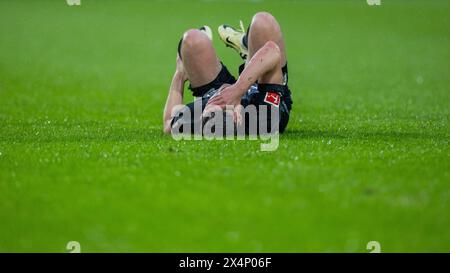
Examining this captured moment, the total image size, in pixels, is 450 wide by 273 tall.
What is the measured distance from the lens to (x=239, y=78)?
8.26 metres

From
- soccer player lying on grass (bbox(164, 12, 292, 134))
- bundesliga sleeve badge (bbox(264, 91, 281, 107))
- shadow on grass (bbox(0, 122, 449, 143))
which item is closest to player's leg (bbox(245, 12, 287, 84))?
soccer player lying on grass (bbox(164, 12, 292, 134))

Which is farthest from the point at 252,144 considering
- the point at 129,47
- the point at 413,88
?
the point at 129,47

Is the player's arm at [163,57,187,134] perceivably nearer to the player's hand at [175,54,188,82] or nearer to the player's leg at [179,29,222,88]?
the player's hand at [175,54,188,82]

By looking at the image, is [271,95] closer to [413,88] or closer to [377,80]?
[413,88]

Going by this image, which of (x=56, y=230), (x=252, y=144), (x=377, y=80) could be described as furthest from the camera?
(x=377, y=80)

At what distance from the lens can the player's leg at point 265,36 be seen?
335 inches

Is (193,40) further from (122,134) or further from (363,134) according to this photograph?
(363,134)

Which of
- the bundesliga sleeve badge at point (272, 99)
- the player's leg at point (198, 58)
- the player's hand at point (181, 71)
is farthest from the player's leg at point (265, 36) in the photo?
the player's hand at point (181, 71)

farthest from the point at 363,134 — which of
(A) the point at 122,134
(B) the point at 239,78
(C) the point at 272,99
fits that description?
(A) the point at 122,134

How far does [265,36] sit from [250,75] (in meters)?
0.56

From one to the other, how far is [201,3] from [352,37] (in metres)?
12.2

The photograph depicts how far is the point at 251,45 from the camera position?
864 cm

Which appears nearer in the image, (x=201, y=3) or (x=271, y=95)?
(x=271, y=95)

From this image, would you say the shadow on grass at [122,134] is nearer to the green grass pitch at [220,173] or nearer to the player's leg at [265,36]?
the green grass pitch at [220,173]
